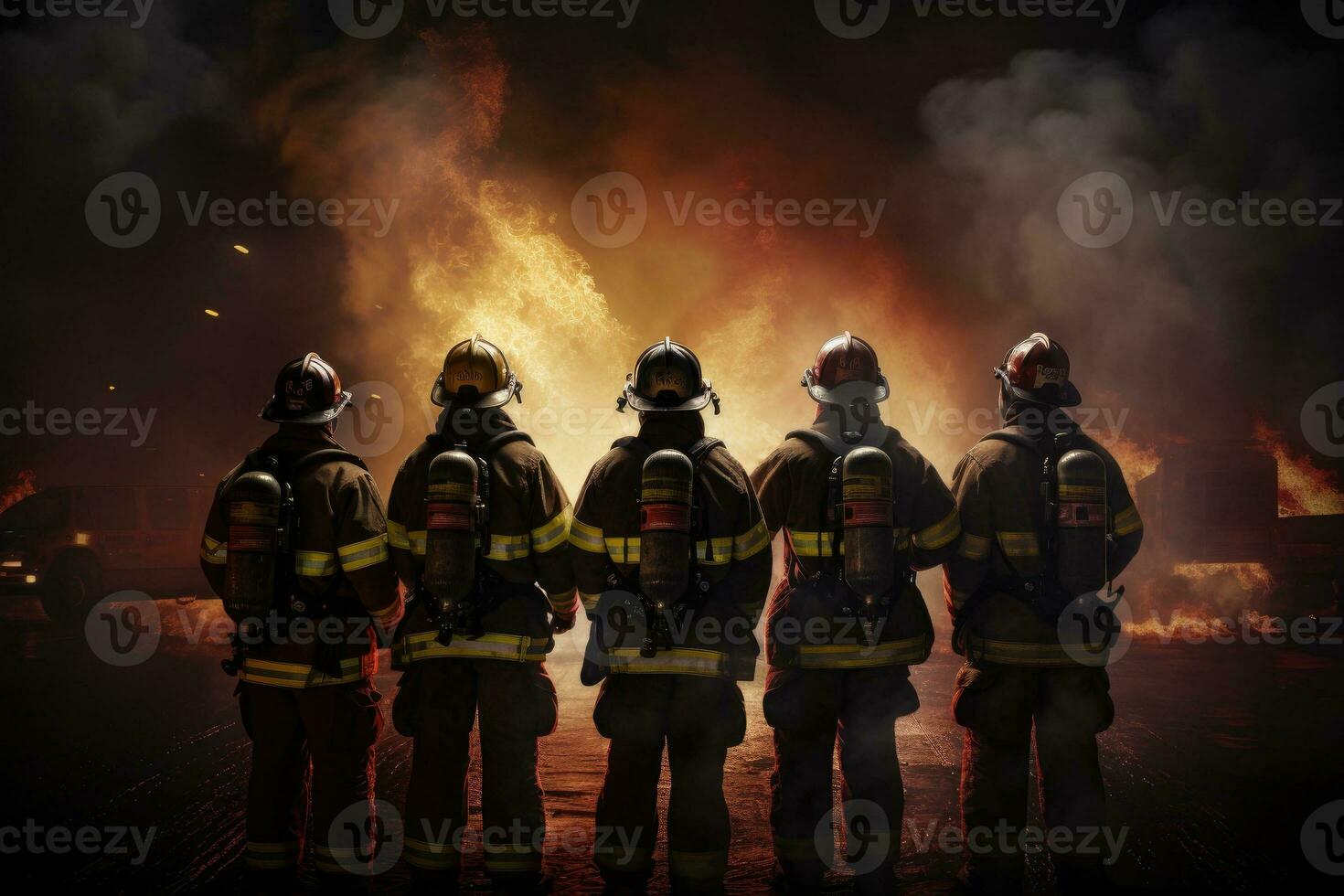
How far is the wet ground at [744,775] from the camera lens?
Result: 4.48 metres

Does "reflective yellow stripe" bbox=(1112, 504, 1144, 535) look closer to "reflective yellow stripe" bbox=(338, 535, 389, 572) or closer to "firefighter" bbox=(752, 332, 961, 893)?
"firefighter" bbox=(752, 332, 961, 893)

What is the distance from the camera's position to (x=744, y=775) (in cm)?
606

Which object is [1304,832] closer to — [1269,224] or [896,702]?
[896,702]

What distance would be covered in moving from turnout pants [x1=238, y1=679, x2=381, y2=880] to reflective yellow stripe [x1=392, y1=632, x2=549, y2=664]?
1.46 ft

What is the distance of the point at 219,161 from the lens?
17.0 m

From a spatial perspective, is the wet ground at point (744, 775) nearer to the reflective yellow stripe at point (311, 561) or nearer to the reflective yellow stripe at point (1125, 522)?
the reflective yellow stripe at point (311, 561)

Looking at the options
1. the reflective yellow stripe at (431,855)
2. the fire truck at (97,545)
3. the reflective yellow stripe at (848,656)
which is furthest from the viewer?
the fire truck at (97,545)

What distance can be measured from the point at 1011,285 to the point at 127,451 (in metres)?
21.0

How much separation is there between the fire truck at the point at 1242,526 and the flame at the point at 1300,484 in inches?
129

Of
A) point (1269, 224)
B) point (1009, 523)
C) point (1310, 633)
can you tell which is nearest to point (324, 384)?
point (1009, 523)

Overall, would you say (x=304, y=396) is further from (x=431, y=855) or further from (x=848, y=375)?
(x=848, y=375)

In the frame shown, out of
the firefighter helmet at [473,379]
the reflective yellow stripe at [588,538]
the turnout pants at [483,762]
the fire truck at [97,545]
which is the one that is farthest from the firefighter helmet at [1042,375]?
the fire truck at [97,545]

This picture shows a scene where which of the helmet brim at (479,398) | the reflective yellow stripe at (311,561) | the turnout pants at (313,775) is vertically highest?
the helmet brim at (479,398)

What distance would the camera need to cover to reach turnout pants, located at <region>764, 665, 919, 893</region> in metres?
4.02
